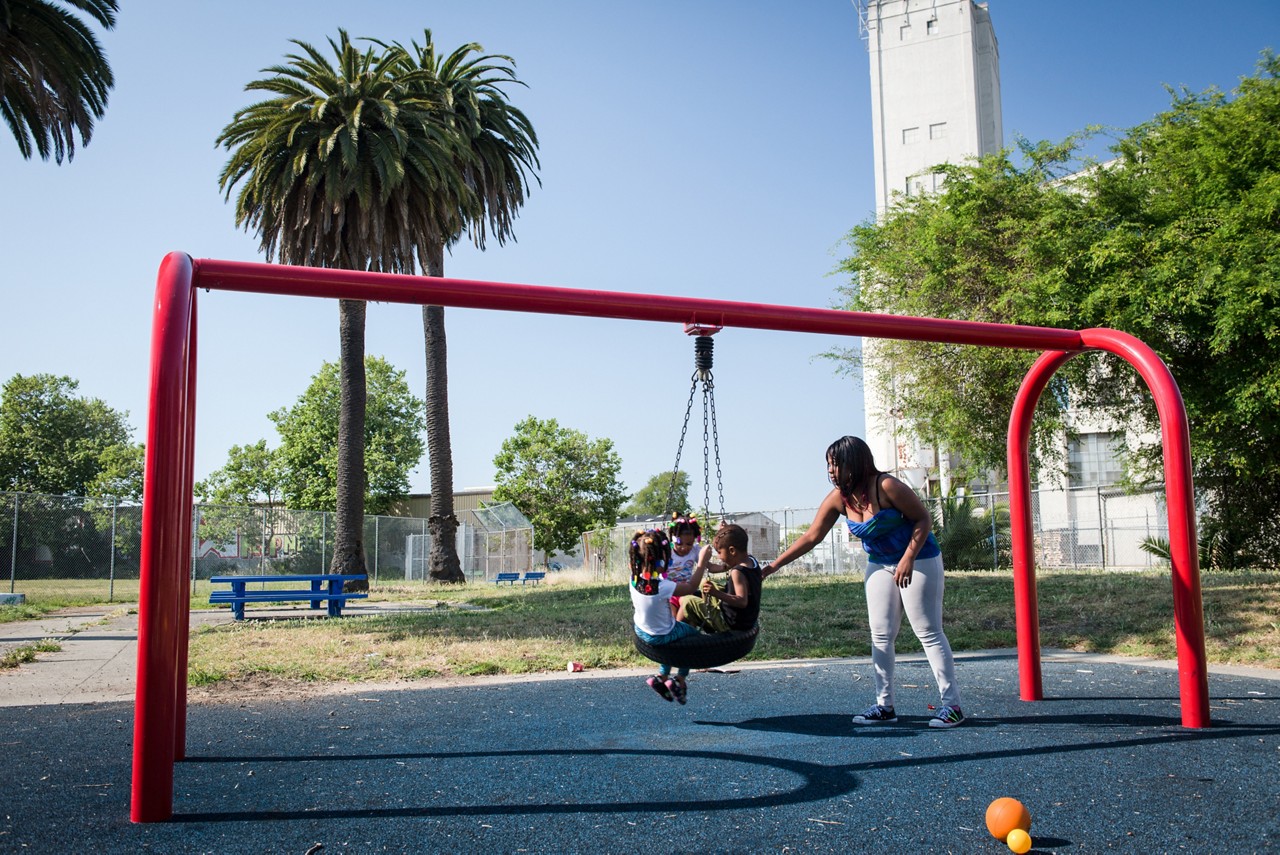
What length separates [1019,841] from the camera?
365 centimetres

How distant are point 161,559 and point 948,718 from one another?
4670 millimetres

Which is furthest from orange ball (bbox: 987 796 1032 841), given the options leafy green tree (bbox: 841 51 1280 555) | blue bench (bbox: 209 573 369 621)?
leafy green tree (bbox: 841 51 1280 555)

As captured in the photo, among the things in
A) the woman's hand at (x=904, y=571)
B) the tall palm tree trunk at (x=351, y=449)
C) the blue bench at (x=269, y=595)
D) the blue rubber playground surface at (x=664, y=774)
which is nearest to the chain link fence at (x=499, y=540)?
the tall palm tree trunk at (x=351, y=449)

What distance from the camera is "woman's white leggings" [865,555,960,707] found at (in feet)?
19.1

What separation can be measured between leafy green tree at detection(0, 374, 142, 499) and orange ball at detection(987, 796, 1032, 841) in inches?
2556

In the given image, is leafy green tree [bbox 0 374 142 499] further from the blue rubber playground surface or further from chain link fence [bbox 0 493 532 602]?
the blue rubber playground surface

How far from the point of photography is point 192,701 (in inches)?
304

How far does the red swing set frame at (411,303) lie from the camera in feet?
14.3

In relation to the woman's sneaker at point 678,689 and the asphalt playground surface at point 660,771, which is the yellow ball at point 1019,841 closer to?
the asphalt playground surface at point 660,771

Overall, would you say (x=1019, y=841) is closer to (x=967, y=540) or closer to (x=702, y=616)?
(x=702, y=616)

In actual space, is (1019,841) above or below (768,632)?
above

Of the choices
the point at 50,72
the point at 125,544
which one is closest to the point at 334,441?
the point at 125,544

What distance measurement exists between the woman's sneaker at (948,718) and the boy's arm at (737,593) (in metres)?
1.56

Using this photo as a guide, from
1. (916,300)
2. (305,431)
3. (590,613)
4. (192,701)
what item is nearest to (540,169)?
(916,300)
